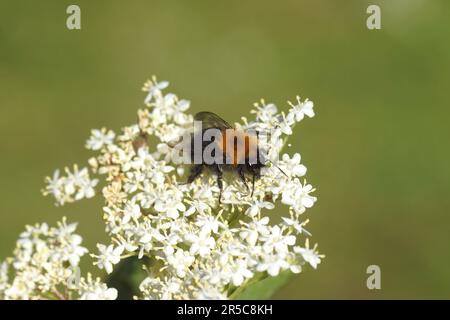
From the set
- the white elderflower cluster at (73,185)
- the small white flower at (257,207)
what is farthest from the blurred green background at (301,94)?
the small white flower at (257,207)

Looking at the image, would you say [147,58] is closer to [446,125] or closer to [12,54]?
[12,54]

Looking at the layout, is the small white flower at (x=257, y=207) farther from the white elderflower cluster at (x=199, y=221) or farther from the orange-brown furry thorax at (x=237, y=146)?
the orange-brown furry thorax at (x=237, y=146)

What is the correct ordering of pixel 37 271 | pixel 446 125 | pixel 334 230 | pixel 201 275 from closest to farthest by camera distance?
pixel 201 275 → pixel 37 271 → pixel 334 230 → pixel 446 125

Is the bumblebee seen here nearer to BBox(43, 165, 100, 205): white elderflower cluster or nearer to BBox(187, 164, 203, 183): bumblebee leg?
BBox(187, 164, 203, 183): bumblebee leg

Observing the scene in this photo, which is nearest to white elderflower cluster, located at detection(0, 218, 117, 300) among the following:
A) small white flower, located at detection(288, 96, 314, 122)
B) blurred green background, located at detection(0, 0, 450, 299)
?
small white flower, located at detection(288, 96, 314, 122)

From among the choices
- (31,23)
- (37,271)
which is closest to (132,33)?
(31,23)

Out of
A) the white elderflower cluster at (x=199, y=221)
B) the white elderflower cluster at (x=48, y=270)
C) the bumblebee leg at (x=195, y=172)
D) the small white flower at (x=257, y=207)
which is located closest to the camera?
the white elderflower cluster at (x=199, y=221)
